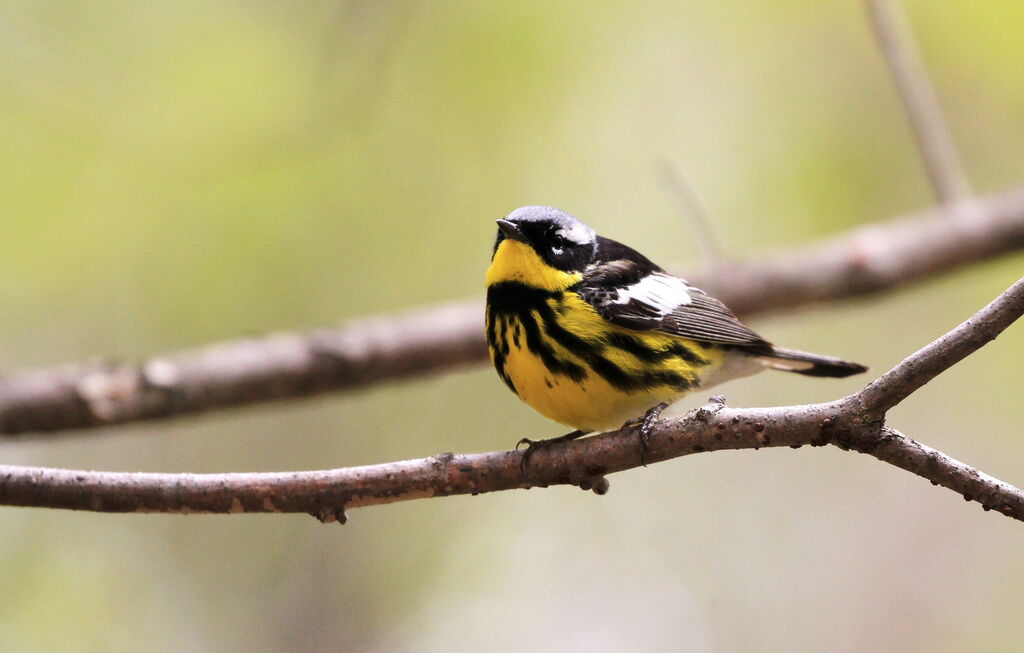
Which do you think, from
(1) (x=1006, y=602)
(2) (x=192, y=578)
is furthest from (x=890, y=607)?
(2) (x=192, y=578)

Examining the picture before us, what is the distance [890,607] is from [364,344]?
4140mm

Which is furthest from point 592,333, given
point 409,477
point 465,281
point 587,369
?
point 465,281

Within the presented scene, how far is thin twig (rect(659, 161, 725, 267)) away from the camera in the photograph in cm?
486

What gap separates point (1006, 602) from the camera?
6.14 m

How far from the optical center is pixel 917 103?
17.9ft

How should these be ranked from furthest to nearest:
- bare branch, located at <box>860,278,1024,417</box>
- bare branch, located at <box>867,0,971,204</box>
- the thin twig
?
1. bare branch, located at <box>867,0,971,204</box>
2. the thin twig
3. bare branch, located at <box>860,278,1024,417</box>

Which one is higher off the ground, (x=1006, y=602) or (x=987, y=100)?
(x=987, y=100)

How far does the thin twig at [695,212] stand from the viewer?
4.86 metres

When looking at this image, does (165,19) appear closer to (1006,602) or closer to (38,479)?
(38,479)

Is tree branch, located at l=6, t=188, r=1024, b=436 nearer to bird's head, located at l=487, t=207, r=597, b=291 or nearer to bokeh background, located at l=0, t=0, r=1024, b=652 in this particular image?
bokeh background, located at l=0, t=0, r=1024, b=652

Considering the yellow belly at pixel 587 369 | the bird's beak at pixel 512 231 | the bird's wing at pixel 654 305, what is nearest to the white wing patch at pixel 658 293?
the bird's wing at pixel 654 305

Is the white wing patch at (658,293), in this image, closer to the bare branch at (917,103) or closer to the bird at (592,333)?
the bird at (592,333)

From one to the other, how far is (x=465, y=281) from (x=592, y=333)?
3819mm

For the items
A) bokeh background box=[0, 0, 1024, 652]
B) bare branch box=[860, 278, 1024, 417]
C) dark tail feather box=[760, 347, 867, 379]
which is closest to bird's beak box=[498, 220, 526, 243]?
dark tail feather box=[760, 347, 867, 379]
